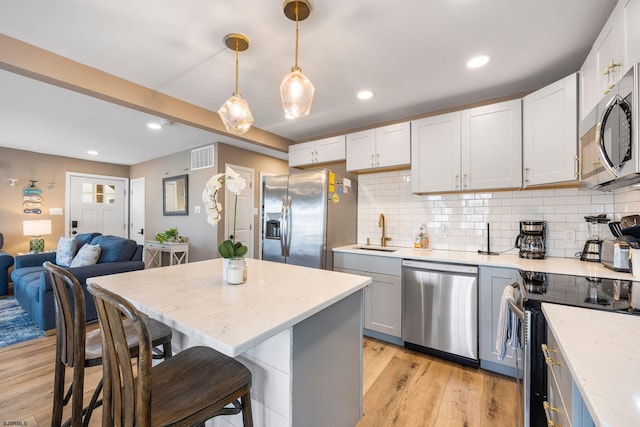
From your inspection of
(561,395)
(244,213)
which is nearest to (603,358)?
(561,395)

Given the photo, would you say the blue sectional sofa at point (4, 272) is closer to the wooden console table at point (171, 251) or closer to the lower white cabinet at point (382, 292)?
the wooden console table at point (171, 251)

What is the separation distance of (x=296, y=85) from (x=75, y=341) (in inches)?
64.5

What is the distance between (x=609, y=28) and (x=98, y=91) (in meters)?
3.51

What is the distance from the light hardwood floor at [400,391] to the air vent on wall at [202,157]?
9.70 ft

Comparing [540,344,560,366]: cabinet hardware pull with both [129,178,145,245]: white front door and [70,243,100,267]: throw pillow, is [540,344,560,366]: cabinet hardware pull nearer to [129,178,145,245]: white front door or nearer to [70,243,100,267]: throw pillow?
[70,243,100,267]: throw pillow

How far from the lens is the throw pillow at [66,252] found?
146 inches

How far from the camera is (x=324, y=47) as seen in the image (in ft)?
6.45

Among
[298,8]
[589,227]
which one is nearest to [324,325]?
[298,8]

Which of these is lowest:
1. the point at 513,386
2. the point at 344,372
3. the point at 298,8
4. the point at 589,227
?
the point at 513,386

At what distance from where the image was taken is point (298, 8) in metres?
1.55

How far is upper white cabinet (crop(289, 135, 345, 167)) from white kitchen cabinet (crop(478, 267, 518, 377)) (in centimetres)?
203

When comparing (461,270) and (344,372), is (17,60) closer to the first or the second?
(344,372)

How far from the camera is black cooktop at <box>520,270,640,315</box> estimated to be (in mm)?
1181

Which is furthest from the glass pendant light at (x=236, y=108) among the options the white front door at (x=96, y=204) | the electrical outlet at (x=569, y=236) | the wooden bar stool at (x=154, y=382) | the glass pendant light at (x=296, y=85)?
the white front door at (x=96, y=204)
